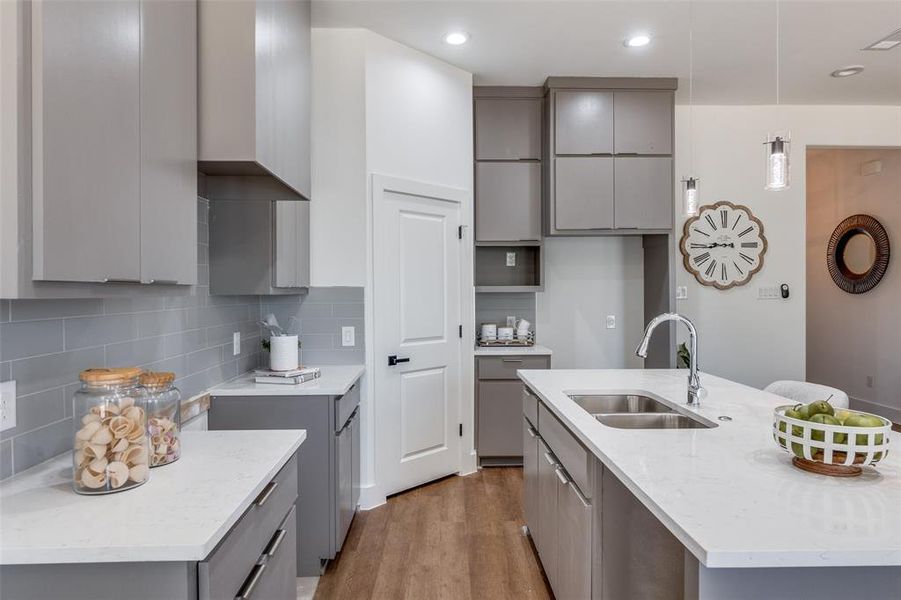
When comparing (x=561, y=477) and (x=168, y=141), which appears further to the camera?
(x=561, y=477)

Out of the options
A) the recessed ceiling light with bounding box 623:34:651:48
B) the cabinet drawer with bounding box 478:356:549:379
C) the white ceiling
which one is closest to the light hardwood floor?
the cabinet drawer with bounding box 478:356:549:379

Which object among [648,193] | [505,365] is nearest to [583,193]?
[648,193]

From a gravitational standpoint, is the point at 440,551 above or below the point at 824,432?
below

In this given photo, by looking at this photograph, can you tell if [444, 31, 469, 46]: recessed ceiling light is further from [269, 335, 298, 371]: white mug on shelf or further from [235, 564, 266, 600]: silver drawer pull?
[235, 564, 266, 600]: silver drawer pull

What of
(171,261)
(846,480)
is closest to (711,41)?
(846,480)

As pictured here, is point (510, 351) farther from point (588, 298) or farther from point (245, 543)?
point (245, 543)

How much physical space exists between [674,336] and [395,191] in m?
2.39

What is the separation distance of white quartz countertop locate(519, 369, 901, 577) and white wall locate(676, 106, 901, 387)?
277 centimetres

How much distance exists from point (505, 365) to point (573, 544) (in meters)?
2.06

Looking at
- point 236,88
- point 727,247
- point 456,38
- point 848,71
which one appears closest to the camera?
point 236,88

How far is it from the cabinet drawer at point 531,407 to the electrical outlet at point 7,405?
1.93 meters

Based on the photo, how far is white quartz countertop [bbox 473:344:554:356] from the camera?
384 centimetres

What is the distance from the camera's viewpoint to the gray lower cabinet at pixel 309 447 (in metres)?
2.38

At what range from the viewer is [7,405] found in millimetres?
1239
